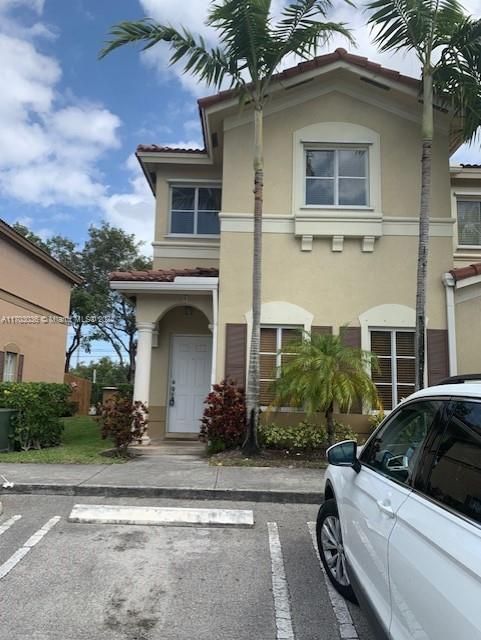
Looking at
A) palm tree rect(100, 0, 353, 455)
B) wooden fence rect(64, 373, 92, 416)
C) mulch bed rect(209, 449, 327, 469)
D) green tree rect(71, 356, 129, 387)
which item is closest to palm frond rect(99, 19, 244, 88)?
palm tree rect(100, 0, 353, 455)

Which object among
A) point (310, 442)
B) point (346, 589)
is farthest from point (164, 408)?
point (346, 589)

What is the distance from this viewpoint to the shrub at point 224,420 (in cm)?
949

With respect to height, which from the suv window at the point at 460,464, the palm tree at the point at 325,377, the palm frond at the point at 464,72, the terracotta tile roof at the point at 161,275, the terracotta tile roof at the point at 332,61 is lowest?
the suv window at the point at 460,464

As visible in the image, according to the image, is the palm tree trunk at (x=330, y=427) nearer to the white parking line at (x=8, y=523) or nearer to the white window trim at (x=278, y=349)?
the white window trim at (x=278, y=349)

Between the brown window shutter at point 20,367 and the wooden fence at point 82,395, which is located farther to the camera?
the wooden fence at point 82,395

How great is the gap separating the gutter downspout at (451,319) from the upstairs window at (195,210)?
537 cm

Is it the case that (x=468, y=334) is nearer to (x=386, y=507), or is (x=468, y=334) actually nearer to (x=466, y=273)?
(x=466, y=273)

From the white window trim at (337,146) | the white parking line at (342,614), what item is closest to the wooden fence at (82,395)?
the white window trim at (337,146)

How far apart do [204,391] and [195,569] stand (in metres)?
7.61

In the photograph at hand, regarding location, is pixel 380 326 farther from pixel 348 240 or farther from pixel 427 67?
pixel 427 67

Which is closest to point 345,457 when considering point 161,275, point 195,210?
point 161,275

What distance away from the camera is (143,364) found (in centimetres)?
1077

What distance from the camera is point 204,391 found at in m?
12.1

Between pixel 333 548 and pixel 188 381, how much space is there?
8.36 meters
